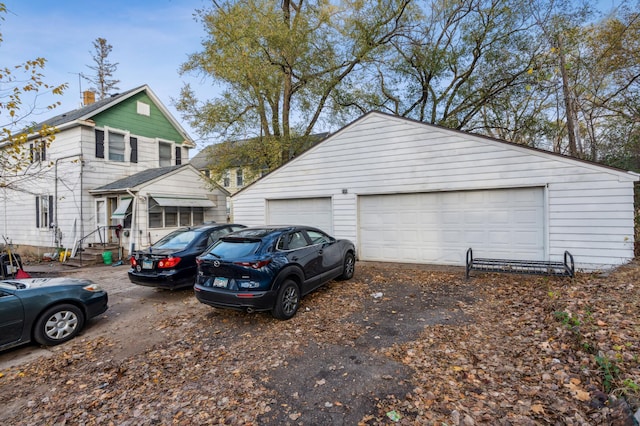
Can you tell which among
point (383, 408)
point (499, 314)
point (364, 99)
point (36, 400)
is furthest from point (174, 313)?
point (364, 99)

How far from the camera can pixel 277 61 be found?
13148 mm

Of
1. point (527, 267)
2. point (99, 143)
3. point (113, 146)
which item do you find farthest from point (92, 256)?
point (527, 267)

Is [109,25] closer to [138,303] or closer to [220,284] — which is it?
[138,303]

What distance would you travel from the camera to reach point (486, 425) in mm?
2428

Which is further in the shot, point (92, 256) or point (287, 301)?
point (92, 256)

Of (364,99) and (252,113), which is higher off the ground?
(364,99)

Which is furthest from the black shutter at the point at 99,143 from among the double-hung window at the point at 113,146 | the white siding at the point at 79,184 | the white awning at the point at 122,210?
the white awning at the point at 122,210

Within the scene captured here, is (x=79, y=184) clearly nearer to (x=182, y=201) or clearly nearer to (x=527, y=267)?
(x=182, y=201)

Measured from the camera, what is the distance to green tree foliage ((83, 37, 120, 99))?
23344 millimetres

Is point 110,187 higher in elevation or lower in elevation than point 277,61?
lower

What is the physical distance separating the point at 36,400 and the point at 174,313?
8.22ft

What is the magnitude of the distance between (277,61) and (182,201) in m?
7.53

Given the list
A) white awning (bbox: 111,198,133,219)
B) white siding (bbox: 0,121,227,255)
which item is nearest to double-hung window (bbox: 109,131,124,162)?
white siding (bbox: 0,121,227,255)

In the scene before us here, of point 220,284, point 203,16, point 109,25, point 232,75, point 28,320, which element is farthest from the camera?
point 203,16
